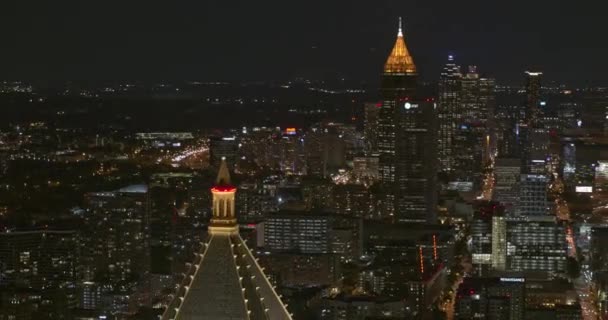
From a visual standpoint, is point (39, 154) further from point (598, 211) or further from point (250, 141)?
point (598, 211)

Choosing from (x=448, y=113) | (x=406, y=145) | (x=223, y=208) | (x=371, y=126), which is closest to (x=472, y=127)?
(x=448, y=113)

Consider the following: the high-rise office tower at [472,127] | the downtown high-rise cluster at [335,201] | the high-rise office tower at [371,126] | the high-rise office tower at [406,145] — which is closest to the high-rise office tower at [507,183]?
the downtown high-rise cluster at [335,201]

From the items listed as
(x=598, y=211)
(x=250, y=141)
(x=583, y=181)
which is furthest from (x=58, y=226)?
(x=583, y=181)

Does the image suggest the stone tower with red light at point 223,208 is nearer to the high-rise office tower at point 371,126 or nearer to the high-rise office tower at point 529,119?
the high-rise office tower at point 371,126

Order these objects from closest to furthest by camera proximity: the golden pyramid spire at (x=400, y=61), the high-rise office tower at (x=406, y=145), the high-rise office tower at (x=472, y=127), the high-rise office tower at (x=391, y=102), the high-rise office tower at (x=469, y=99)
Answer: the golden pyramid spire at (x=400, y=61) → the high-rise office tower at (x=391, y=102) → the high-rise office tower at (x=406, y=145) → the high-rise office tower at (x=472, y=127) → the high-rise office tower at (x=469, y=99)

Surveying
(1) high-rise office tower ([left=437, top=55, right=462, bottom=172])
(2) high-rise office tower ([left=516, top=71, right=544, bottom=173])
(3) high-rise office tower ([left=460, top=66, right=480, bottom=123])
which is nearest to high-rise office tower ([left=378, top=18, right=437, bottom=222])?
(1) high-rise office tower ([left=437, top=55, right=462, bottom=172])

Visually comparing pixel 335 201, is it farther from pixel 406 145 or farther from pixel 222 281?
pixel 222 281

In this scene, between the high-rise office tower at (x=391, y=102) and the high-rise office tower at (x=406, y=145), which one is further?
the high-rise office tower at (x=406, y=145)
